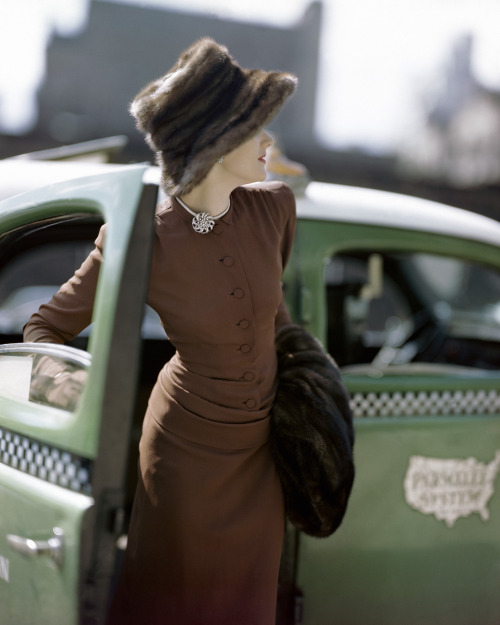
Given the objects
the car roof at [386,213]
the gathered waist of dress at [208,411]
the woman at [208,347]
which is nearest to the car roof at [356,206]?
the car roof at [386,213]

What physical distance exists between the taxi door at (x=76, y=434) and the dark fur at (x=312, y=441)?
21.0 inches

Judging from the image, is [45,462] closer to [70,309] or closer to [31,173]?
[70,309]

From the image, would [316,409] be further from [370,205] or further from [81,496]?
[370,205]

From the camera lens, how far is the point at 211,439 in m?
1.59

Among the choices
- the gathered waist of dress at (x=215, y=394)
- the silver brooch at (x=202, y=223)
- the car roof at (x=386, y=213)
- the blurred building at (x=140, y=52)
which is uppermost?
the blurred building at (x=140, y=52)

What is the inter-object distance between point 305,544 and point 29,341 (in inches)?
44.9

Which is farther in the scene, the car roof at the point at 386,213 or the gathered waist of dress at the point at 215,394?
the car roof at the point at 386,213

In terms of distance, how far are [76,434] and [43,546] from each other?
276 mm

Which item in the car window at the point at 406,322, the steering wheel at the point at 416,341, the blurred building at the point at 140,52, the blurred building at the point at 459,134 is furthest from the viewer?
the blurred building at the point at 140,52

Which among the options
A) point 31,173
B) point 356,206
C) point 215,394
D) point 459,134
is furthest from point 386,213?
point 459,134

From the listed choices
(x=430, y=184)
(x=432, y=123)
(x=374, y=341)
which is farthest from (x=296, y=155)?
(x=374, y=341)

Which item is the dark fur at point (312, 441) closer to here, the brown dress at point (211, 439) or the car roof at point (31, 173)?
the brown dress at point (211, 439)

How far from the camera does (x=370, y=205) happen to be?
7.64 ft

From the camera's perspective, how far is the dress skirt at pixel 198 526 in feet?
5.23
